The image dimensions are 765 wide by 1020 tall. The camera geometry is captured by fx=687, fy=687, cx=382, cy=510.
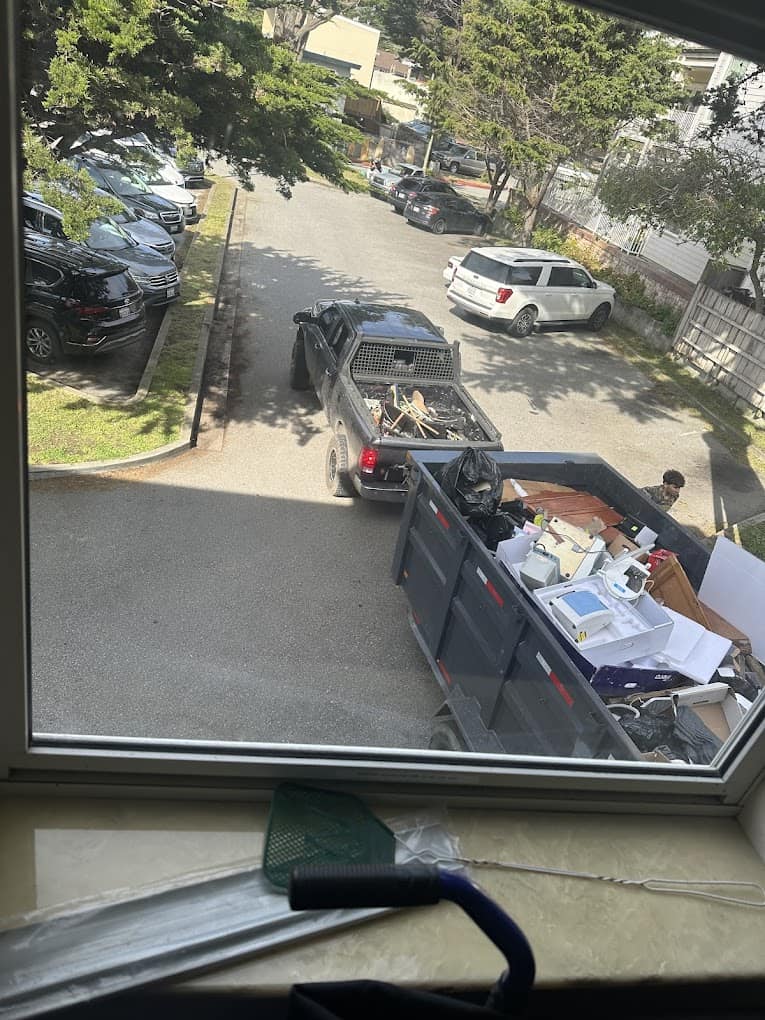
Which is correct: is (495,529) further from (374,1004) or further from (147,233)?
(374,1004)

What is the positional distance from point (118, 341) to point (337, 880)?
77.5 inches

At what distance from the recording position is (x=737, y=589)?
7.29 feet

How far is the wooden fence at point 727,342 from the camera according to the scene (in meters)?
2.13

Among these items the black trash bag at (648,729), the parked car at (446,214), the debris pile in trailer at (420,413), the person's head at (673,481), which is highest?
the parked car at (446,214)

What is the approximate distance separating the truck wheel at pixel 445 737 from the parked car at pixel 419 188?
169cm

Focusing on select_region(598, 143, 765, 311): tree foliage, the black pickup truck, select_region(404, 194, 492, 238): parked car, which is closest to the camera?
select_region(598, 143, 765, 311): tree foliage

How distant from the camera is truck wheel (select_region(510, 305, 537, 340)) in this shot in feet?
9.02

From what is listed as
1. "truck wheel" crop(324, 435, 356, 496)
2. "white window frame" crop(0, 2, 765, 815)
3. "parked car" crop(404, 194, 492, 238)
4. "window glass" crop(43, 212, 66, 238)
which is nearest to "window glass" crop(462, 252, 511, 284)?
"parked car" crop(404, 194, 492, 238)

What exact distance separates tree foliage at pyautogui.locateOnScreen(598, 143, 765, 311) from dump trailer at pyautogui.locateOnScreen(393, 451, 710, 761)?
1.05m

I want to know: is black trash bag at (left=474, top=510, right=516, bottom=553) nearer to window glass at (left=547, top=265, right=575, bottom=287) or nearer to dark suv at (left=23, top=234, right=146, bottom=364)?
window glass at (left=547, top=265, right=575, bottom=287)

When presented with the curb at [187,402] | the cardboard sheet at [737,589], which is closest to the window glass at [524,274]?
the curb at [187,402]

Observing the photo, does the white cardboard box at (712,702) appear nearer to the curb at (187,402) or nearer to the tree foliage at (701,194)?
the tree foliage at (701,194)

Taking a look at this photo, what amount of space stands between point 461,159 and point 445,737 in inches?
67.2

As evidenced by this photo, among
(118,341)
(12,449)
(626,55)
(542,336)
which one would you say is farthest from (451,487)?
(12,449)
